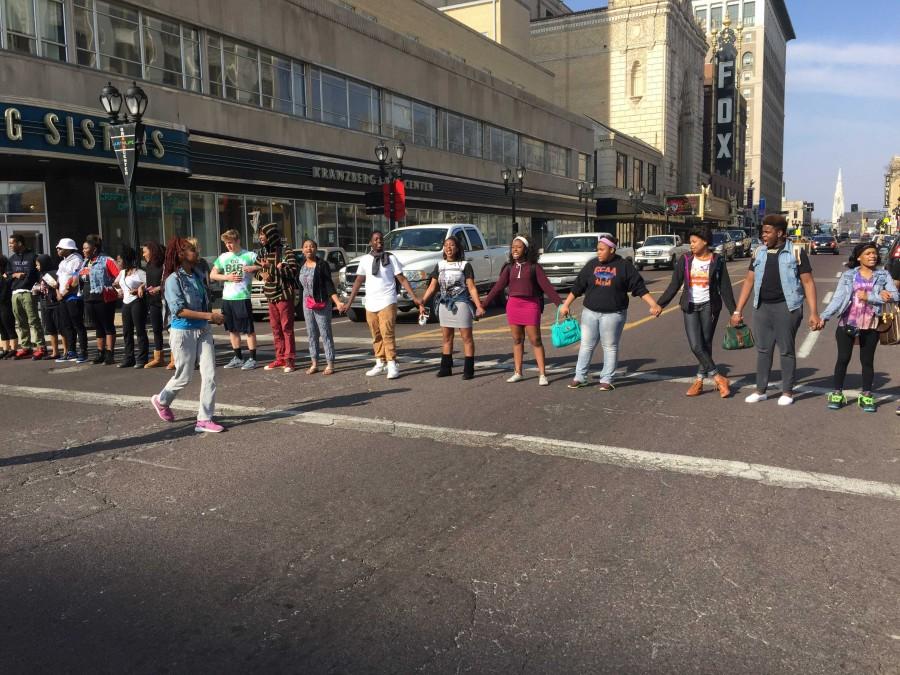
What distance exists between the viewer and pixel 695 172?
82438 millimetres

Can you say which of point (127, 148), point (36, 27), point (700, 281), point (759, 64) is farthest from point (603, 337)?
point (759, 64)

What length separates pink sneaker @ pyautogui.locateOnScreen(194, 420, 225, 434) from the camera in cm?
658

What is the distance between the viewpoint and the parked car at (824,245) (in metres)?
52.3

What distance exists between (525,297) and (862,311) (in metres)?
3.55

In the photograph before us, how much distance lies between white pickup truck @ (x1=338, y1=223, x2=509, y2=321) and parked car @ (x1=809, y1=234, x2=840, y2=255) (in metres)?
42.6

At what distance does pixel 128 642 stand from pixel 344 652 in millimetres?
942

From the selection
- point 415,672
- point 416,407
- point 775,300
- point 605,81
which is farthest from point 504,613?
point 605,81

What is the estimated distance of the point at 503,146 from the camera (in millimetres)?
45031

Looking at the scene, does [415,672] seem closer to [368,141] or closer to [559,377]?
[559,377]

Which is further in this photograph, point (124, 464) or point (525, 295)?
point (525, 295)

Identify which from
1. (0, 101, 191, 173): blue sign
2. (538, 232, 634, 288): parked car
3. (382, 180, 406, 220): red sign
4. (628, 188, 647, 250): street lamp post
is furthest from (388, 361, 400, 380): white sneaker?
(628, 188, 647, 250): street lamp post

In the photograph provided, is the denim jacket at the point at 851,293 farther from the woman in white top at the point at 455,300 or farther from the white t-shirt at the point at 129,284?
the white t-shirt at the point at 129,284

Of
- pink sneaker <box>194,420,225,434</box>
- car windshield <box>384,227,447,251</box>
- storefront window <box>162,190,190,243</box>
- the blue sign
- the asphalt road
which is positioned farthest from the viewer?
storefront window <box>162,190,190,243</box>

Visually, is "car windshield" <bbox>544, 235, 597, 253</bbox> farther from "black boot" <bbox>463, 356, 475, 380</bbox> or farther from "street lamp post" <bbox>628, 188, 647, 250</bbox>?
"street lamp post" <bbox>628, 188, 647, 250</bbox>
